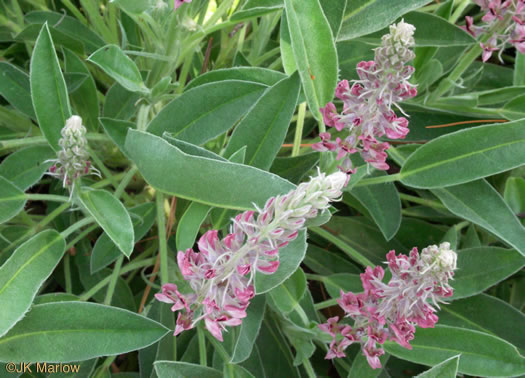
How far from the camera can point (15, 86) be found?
3.37 feet

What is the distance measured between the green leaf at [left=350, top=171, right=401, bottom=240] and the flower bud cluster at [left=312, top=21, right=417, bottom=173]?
0.27 meters

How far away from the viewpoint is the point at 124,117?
41.8 inches

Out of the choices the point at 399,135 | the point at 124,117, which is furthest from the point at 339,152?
the point at 124,117

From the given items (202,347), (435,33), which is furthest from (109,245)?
(435,33)

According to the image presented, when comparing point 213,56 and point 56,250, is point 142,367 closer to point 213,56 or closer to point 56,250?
point 56,250

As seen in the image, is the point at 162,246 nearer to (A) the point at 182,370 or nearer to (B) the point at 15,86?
(A) the point at 182,370

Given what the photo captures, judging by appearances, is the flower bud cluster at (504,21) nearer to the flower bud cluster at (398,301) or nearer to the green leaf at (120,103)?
the flower bud cluster at (398,301)

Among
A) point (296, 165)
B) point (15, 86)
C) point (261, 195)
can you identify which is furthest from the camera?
point (15, 86)

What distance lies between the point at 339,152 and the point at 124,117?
1.63 feet

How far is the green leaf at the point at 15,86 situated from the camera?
102 centimetres

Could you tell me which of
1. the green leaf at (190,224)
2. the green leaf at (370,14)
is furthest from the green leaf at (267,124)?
the green leaf at (370,14)

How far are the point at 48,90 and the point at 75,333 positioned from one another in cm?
35

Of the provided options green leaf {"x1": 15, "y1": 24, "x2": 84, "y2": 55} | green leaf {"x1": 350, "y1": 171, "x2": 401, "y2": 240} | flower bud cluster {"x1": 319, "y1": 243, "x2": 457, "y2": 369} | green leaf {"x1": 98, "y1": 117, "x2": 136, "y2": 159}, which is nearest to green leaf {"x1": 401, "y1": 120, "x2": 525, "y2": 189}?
green leaf {"x1": 350, "y1": 171, "x2": 401, "y2": 240}

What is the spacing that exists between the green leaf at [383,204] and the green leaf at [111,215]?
1.45ft
